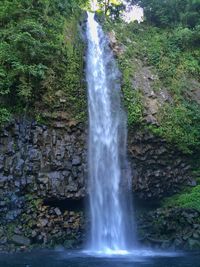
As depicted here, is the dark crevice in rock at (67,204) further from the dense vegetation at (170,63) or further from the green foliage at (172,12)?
the green foliage at (172,12)

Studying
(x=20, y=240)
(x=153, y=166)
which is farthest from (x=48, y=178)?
(x=153, y=166)

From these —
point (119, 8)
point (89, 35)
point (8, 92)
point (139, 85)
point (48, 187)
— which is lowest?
point (48, 187)

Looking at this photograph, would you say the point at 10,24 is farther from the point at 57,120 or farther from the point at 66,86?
the point at 57,120

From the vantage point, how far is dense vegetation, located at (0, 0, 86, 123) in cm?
1595

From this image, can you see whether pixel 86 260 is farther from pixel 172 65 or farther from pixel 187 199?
pixel 172 65

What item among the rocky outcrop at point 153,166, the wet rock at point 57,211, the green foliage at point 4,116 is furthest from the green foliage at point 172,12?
the wet rock at point 57,211

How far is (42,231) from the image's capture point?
14812 mm

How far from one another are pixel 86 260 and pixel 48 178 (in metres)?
3.88

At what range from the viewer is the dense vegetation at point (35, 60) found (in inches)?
628

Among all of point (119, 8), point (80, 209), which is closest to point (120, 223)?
point (80, 209)

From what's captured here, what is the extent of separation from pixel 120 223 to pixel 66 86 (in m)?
6.00

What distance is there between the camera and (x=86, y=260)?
12.6m

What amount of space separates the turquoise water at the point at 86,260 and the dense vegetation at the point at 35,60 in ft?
17.0

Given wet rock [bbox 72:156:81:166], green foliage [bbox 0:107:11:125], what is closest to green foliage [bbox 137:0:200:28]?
wet rock [bbox 72:156:81:166]
